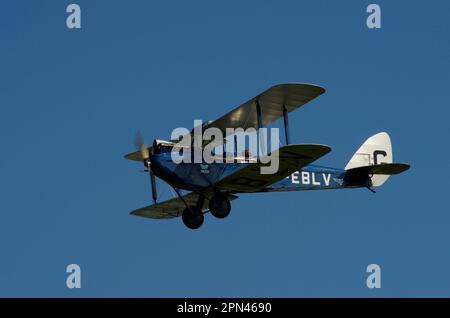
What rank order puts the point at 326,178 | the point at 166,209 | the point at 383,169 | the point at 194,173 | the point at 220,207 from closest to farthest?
the point at 220,207 < the point at 194,173 < the point at 383,169 < the point at 326,178 < the point at 166,209

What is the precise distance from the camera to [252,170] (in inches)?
986

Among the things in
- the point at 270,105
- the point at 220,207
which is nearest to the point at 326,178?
the point at 270,105

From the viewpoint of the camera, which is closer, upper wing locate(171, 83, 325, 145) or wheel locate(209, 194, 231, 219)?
upper wing locate(171, 83, 325, 145)

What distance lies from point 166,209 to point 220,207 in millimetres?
3521

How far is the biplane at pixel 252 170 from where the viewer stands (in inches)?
978

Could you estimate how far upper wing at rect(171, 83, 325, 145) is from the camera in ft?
81.5

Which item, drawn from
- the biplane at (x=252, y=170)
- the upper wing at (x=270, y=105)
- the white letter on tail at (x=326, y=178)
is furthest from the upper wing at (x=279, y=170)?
the white letter on tail at (x=326, y=178)

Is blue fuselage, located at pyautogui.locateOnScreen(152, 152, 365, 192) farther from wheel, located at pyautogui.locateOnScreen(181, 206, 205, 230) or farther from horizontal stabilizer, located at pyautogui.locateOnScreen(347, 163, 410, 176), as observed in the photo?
horizontal stabilizer, located at pyautogui.locateOnScreen(347, 163, 410, 176)

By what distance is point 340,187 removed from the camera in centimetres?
2781

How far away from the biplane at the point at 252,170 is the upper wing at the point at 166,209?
31 centimetres

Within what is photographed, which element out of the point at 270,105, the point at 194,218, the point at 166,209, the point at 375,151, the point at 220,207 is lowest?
the point at 194,218

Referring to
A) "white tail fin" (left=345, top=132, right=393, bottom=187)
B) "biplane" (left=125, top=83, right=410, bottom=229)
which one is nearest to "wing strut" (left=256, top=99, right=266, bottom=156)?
"biplane" (left=125, top=83, right=410, bottom=229)

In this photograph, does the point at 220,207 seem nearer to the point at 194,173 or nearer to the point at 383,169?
the point at 194,173
